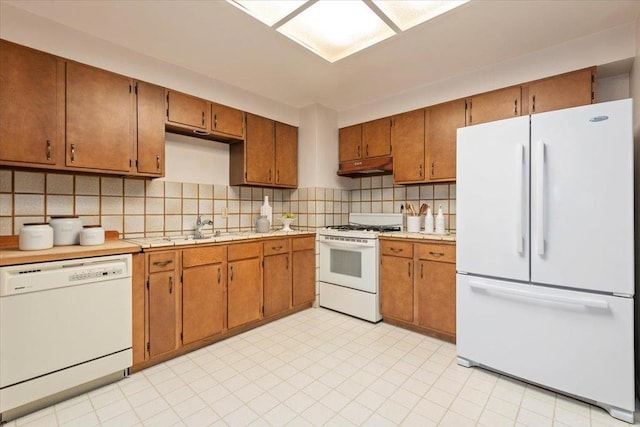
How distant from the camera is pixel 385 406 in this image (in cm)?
170

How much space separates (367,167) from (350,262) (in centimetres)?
110

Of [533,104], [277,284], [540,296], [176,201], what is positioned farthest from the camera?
[277,284]

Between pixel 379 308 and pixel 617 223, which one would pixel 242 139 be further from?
pixel 617 223

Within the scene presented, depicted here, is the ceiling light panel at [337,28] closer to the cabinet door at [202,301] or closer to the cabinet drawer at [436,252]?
the cabinet drawer at [436,252]

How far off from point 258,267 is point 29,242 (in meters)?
1.63

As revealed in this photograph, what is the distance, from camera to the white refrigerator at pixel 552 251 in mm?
1601

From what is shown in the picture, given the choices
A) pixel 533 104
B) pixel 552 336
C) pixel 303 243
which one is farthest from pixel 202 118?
pixel 552 336

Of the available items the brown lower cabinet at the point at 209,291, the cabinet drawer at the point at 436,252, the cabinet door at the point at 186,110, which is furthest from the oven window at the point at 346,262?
the cabinet door at the point at 186,110

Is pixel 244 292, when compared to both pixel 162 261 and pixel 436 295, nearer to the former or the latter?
pixel 162 261

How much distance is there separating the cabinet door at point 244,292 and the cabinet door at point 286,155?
3.59 feet

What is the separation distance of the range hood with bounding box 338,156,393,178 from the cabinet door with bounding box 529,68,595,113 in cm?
133

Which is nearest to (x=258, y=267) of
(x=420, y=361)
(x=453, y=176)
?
(x=420, y=361)

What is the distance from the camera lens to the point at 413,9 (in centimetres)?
190

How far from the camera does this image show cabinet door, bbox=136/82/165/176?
234cm
